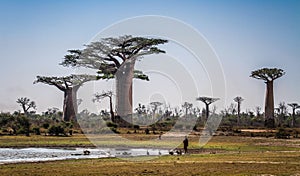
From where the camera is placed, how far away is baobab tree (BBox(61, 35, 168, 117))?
7975 centimetres

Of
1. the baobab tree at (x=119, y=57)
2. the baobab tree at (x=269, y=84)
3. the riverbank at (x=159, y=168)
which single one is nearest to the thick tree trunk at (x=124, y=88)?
the baobab tree at (x=119, y=57)

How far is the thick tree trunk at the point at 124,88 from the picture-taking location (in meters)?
81.9

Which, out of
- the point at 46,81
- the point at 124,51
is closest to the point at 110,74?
the point at 124,51

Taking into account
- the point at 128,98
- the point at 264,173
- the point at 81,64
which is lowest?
the point at 264,173

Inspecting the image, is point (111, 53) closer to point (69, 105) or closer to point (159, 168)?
point (69, 105)

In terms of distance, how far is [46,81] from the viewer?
297ft

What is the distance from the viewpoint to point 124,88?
82.2m

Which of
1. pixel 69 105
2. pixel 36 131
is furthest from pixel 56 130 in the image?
pixel 69 105

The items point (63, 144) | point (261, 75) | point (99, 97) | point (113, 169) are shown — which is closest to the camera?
point (113, 169)

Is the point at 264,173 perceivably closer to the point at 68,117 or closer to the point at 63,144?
the point at 63,144

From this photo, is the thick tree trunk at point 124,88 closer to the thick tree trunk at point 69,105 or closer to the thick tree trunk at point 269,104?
the thick tree trunk at point 69,105

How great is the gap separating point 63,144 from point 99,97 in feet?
176

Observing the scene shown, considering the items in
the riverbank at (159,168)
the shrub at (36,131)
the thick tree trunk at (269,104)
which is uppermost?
the thick tree trunk at (269,104)

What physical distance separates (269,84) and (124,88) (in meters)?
Answer: 25.0
